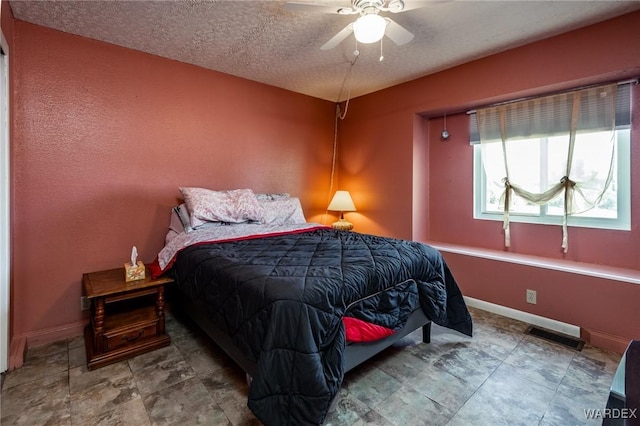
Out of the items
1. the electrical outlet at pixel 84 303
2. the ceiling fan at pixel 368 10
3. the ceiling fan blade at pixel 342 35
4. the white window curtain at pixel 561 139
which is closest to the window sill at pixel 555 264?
the white window curtain at pixel 561 139

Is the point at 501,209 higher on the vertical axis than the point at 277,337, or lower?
higher

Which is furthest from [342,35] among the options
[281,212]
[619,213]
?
[619,213]

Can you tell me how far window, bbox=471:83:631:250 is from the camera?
243cm

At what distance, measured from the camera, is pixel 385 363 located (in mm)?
2002

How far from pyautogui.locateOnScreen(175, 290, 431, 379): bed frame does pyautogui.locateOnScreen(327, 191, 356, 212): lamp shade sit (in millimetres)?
1940

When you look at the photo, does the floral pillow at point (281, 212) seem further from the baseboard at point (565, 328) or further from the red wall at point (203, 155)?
the baseboard at point (565, 328)

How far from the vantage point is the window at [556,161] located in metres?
2.43

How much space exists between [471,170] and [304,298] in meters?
2.74

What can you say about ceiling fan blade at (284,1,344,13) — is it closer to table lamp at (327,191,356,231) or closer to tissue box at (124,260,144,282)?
tissue box at (124,260,144,282)

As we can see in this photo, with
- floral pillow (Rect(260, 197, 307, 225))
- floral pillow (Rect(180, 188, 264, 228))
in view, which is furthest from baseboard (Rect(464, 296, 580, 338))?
floral pillow (Rect(180, 188, 264, 228))

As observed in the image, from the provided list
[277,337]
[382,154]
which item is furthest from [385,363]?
[382,154]

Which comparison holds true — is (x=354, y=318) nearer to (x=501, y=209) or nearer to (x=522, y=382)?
(x=522, y=382)

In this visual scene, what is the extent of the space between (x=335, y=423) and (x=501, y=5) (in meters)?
2.79

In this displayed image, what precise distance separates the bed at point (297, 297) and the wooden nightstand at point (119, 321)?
0.22m
